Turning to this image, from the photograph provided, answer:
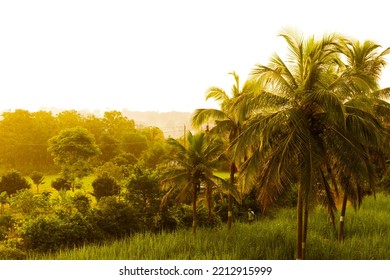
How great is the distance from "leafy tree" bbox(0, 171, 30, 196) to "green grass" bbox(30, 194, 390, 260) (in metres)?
14.5

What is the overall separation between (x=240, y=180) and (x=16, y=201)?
44.9ft

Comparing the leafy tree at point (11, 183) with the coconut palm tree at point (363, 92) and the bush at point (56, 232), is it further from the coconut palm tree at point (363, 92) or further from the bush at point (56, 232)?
the coconut palm tree at point (363, 92)

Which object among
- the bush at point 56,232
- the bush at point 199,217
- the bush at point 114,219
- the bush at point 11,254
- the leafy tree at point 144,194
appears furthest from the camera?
the bush at point 199,217

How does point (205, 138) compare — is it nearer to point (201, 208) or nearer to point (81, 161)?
point (201, 208)

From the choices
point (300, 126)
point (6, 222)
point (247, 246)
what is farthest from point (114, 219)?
point (300, 126)

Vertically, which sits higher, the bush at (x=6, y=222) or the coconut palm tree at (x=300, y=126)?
the coconut palm tree at (x=300, y=126)

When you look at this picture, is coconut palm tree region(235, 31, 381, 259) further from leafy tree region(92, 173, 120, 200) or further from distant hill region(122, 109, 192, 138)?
distant hill region(122, 109, 192, 138)

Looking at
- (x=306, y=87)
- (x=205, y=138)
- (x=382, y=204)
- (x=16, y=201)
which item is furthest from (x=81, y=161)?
(x=306, y=87)

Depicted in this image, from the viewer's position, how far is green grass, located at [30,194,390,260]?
1482 cm

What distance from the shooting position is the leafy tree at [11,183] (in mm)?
28345

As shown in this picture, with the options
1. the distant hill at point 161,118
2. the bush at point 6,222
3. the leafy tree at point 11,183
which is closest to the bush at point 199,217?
the bush at point 6,222

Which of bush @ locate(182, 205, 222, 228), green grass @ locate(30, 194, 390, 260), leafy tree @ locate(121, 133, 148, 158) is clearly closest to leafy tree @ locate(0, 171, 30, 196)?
bush @ locate(182, 205, 222, 228)

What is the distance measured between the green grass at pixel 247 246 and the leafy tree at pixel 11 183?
571 inches
